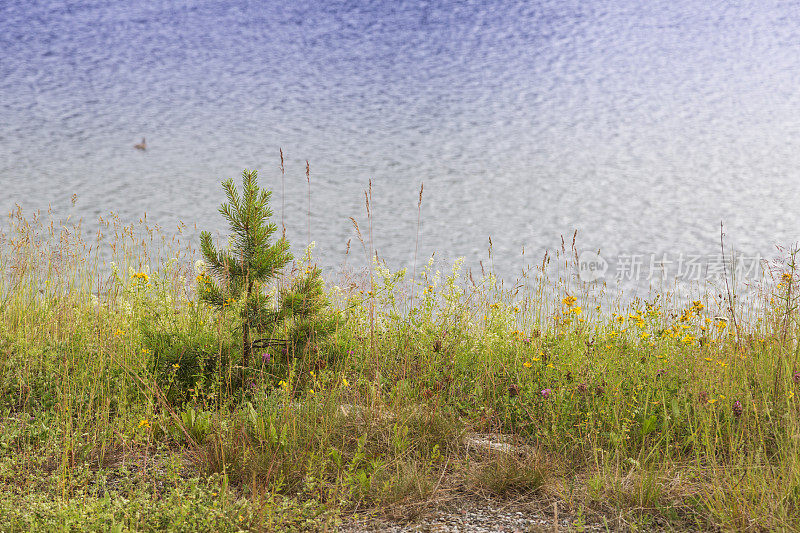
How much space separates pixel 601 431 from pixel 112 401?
2.64m

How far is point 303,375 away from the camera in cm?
352

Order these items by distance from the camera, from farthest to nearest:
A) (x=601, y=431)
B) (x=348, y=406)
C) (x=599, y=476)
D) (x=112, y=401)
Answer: (x=112, y=401) < (x=348, y=406) < (x=601, y=431) < (x=599, y=476)

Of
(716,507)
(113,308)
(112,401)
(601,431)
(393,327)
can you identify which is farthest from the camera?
(113,308)

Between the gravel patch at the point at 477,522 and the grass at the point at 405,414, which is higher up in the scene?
the grass at the point at 405,414

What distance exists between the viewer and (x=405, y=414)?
2.96m

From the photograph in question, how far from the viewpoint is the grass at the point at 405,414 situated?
2.35m

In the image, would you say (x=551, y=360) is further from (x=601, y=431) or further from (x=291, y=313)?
(x=291, y=313)

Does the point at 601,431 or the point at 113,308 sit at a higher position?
the point at 113,308

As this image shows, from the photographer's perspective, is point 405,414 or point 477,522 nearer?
point 477,522

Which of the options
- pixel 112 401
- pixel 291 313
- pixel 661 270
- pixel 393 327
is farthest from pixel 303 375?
pixel 661 270

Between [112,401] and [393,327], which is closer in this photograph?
[112,401]

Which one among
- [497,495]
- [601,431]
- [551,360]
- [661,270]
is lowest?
[497,495]

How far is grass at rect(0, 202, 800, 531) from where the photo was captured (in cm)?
235

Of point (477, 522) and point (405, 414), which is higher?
point (405, 414)
